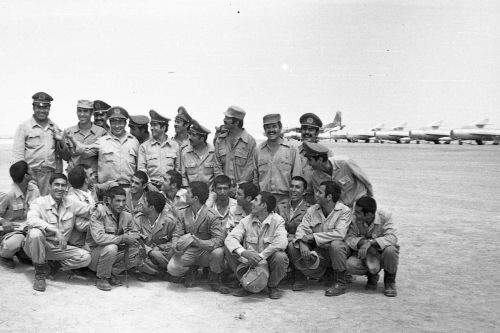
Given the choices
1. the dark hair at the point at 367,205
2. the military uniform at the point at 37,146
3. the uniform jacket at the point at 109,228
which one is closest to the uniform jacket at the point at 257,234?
the dark hair at the point at 367,205

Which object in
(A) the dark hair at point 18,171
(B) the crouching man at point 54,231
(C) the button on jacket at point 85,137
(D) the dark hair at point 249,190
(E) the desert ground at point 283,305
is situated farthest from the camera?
(C) the button on jacket at point 85,137

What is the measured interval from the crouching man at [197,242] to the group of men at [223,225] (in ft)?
0.04

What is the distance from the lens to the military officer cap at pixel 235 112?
22.9ft

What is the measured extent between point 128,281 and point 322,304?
216cm

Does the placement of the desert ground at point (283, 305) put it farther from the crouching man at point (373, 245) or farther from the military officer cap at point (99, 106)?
the military officer cap at point (99, 106)

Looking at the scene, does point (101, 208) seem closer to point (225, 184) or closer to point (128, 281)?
point (128, 281)

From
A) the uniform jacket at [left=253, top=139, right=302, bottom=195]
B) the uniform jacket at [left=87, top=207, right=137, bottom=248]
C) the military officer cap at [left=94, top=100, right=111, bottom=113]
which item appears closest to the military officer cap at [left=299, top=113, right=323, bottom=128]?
the uniform jacket at [left=253, top=139, right=302, bottom=195]

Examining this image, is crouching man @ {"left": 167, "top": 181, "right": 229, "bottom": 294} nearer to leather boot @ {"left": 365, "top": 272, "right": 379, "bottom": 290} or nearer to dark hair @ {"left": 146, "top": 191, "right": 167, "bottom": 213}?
dark hair @ {"left": 146, "top": 191, "right": 167, "bottom": 213}

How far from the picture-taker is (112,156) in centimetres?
709

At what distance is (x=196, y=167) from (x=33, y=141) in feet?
7.44

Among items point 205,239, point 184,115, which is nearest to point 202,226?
point 205,239

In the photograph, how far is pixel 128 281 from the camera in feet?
19.3

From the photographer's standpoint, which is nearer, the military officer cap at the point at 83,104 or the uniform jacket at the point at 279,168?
the uniform jacket at the point at 279,168

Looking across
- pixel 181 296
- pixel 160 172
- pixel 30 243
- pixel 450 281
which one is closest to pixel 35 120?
pixel 160 172
